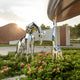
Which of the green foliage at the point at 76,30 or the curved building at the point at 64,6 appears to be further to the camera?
the green foliage at the point at 76,30

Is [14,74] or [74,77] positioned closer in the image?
[74,77]

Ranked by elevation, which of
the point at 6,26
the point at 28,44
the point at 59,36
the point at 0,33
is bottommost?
the point at 28,44

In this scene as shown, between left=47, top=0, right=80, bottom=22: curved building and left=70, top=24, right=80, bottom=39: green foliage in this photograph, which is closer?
left=47, top=0, right=80, bottom=22: curved building

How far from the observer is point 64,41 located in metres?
19.0

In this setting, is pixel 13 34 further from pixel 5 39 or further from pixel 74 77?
pixel 74 77

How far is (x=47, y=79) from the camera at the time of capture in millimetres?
3113

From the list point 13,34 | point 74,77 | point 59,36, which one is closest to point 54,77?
point 74,77

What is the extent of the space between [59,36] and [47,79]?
16442mm

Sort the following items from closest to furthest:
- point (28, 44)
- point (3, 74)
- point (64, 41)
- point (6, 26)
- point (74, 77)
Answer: point (74, 77)
point (3, 74)
point (28, 44)
point (64, 41)
point (6, 26)

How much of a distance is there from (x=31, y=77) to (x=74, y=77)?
1.37 meters

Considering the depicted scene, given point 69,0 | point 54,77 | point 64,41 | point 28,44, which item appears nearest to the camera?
point 54,77

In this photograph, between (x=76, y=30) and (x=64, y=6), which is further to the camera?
(x=76, y=30)

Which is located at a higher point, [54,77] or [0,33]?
[0,33]

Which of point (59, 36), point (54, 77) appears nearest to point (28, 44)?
point (54, 77)
